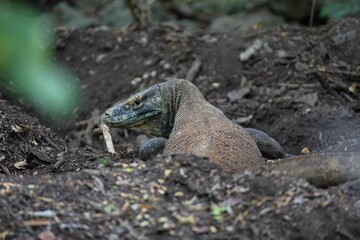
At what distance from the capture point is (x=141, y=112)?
280 inches

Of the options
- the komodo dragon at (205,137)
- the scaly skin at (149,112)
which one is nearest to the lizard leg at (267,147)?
the komodo dragon at (205,137)

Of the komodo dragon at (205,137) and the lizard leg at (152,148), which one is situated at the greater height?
the komodo dragon at (205,137)

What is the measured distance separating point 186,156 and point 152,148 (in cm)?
225

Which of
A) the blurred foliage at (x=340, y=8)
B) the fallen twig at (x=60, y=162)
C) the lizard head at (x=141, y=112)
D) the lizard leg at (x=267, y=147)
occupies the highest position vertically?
the fallen twig at (x=60, y=162)

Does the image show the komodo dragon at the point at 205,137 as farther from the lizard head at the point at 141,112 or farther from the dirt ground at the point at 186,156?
the dirt ground at the point at 186,156

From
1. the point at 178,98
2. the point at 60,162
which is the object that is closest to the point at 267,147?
the point at 178,98

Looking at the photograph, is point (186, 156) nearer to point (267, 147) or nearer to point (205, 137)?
point (205, 137)

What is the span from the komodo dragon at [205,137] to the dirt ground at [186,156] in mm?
264

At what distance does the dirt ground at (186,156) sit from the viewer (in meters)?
3.63

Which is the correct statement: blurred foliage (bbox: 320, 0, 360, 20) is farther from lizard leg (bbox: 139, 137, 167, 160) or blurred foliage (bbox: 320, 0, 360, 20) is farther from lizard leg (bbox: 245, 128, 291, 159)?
lizard leg (bbox: 139, 137, 167, 160)

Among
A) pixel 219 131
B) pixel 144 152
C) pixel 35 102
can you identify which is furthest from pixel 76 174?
pixel 35 102

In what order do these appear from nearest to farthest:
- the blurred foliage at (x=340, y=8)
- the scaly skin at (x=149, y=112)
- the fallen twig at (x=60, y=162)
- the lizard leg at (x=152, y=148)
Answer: the fallen twig at (x=60, y=162) < the lizard leg at (x=152, y=148) < the scaly skin at (x=149, y=112) < the blurred foliage at (x=340, y=8)

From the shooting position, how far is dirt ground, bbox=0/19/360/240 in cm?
363

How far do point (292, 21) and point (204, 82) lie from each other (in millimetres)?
3716
